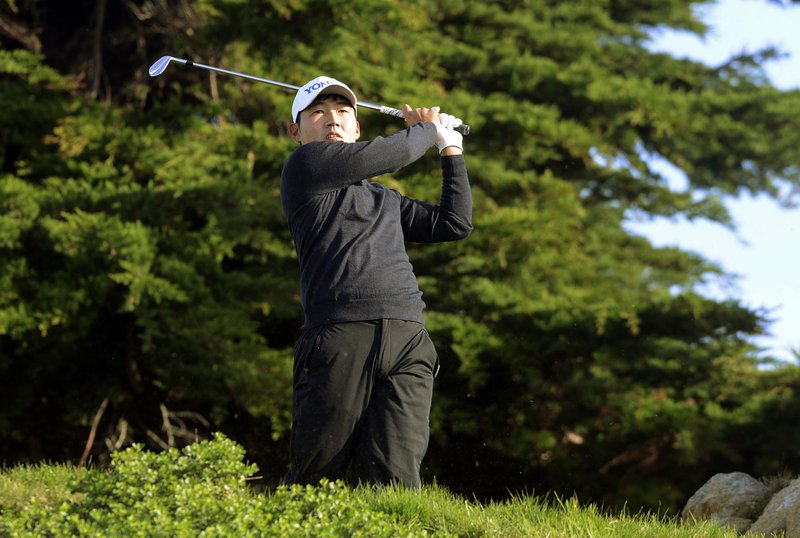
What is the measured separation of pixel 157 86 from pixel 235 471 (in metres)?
9.77

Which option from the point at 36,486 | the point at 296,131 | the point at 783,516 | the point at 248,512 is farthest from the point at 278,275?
the point at 248,512

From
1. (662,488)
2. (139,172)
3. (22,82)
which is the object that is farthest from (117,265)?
(662,488)

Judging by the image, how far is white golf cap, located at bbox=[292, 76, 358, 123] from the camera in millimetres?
3768

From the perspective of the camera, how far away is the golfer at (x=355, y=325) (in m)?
3.52

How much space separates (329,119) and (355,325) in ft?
2.92

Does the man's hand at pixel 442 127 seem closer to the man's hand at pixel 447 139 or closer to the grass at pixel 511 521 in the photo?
the man's hand at pixel 447 139

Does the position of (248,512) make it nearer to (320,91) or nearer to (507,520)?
(507,520)

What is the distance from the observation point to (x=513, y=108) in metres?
11.8

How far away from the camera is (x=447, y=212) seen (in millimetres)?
3961

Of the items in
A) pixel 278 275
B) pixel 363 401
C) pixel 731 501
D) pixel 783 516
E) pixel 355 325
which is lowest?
pixel 731 501

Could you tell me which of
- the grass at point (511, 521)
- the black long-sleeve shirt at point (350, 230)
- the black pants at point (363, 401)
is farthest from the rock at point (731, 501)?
the black long-sleeve shirt at point (350, 230)

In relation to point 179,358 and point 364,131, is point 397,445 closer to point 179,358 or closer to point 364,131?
point 179,358

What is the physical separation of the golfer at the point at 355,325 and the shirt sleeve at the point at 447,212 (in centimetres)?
18

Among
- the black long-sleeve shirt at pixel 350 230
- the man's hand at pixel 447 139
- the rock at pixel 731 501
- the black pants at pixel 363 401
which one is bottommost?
the rock at pixel 731 501
